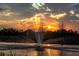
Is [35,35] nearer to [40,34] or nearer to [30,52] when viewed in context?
[40,34]

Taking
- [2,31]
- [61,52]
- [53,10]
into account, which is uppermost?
[53,10]

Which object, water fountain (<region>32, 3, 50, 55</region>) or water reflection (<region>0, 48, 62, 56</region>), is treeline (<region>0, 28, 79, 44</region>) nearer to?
water fountain (<region>32, 3, 50, 55</region>)

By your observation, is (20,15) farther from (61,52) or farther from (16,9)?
(61,52)

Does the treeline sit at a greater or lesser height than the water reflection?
greater

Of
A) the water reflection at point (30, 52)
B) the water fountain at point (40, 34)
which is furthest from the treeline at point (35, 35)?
the water reflection at point (30, 52)

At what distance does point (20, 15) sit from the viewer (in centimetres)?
454

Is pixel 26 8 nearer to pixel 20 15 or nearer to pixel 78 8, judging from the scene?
pixel 20 15

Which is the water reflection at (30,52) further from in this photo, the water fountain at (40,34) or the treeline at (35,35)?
the treeline at (35,35)

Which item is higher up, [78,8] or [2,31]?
[78,8]

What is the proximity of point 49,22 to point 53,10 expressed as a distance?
21 cm

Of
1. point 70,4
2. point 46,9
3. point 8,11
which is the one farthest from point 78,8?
point 8,11

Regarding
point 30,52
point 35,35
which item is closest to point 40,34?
point 35,35

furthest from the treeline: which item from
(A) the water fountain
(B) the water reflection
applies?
(B) the water reflection

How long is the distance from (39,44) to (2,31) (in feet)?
2.12
